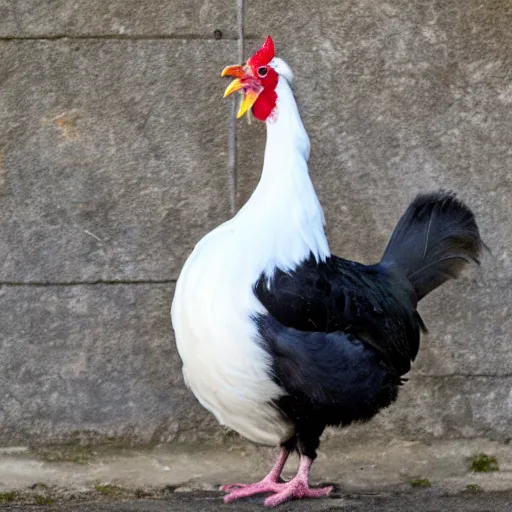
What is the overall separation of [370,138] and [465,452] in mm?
1553

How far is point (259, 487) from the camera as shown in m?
4.39

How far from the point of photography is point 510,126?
4.98 meters

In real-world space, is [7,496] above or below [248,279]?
below

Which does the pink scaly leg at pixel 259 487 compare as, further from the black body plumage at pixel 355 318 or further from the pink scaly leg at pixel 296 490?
the black body plumage at pixel 355 318

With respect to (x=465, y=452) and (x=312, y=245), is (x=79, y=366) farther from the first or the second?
(x=465, y=452)

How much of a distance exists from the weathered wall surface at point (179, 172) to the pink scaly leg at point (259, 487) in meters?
0.64

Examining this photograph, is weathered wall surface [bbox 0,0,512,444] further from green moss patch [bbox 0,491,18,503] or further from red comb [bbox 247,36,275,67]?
red comb [bbox 247,36,275,67]

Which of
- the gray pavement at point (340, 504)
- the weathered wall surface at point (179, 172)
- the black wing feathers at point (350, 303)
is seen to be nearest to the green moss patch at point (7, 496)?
the gray pavement at point (340, 504)

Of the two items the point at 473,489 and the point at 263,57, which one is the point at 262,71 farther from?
the point at 473,489

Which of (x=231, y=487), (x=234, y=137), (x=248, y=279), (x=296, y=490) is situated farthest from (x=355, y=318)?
(x=234, y=137)

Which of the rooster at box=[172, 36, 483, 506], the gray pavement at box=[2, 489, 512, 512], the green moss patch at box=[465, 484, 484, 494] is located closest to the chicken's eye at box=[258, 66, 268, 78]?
the rooster at box=[172, 36, 483, 506]

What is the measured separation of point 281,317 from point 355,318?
35cm

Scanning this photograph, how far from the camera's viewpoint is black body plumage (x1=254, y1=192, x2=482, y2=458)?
3953 millimetres

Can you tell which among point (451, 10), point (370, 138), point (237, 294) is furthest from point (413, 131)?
point (237, 294)
